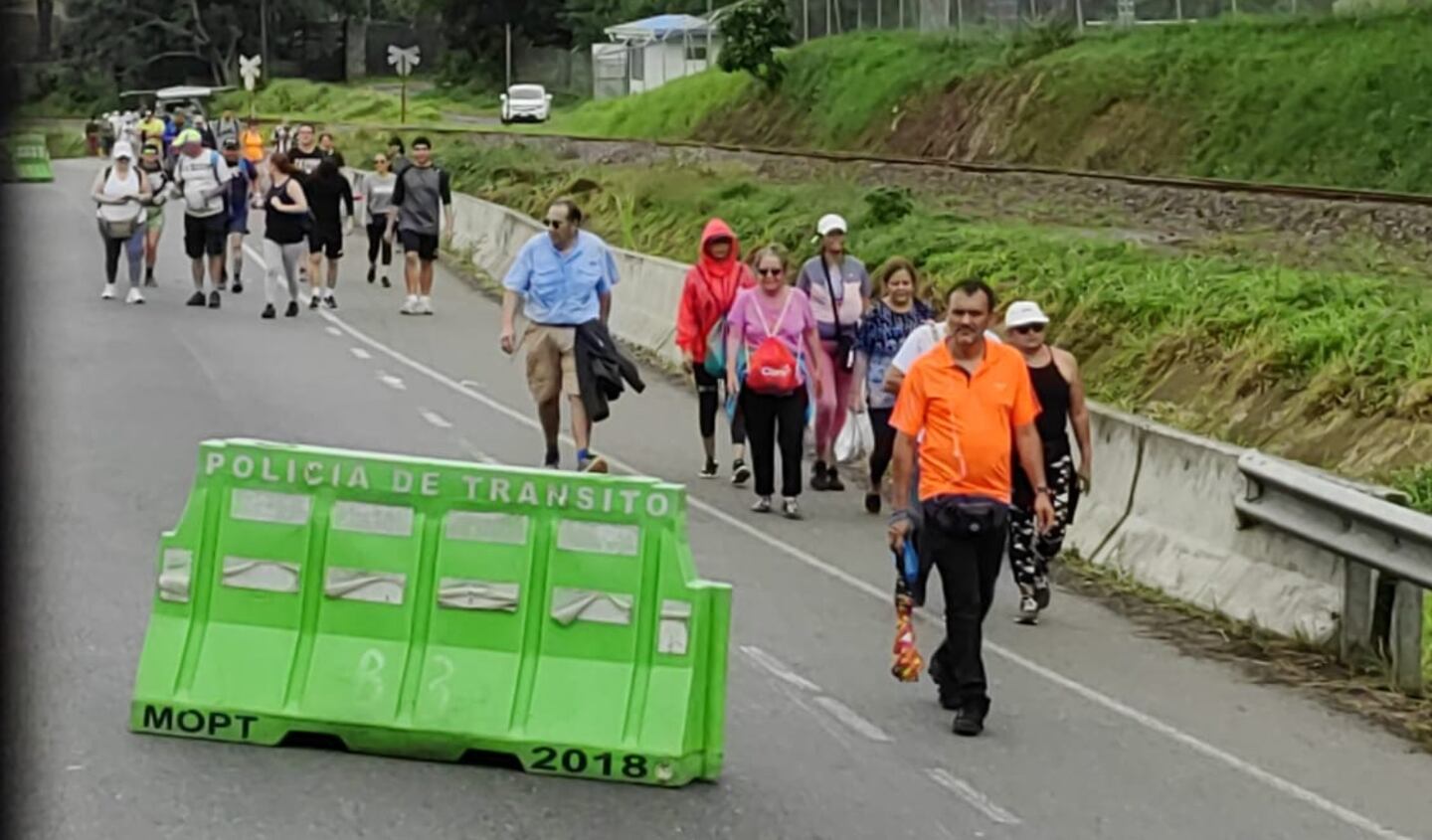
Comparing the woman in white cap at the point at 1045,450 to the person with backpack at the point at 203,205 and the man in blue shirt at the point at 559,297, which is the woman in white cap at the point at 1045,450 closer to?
the man in blue shirt at the point at 559,297

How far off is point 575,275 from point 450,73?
9649 centimetres

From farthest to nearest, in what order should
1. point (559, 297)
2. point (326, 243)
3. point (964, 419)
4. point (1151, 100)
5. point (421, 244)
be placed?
point (1151, 100) → point (326, 243) → point (421, 244) → point (559, 297) → point (964, 419)

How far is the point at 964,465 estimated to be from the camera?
9.64m

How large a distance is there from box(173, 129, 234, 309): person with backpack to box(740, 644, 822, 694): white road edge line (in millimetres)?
16810

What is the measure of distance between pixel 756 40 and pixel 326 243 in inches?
1392

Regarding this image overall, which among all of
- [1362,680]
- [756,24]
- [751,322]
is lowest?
[1362,680]

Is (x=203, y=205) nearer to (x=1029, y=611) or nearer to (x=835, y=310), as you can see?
(x=835, y=310)

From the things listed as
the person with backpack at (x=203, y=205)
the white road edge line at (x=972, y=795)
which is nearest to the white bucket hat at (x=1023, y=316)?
the white road edge line at (x=972, y=795)

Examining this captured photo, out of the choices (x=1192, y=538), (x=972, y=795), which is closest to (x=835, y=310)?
(x=1192, y=538)

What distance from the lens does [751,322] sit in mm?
14938

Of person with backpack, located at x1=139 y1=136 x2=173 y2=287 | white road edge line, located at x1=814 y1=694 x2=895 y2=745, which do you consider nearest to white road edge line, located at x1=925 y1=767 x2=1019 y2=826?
→ white road edge line, located at x1=814 y1=694 x2=895 y2=745

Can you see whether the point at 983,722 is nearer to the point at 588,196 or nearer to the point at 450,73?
the point at 588,196

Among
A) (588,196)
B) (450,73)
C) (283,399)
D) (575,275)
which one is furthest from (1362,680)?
(450,73)

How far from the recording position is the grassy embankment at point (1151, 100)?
35969 mm
